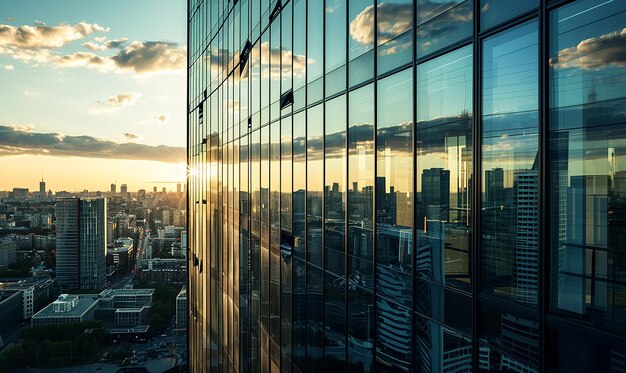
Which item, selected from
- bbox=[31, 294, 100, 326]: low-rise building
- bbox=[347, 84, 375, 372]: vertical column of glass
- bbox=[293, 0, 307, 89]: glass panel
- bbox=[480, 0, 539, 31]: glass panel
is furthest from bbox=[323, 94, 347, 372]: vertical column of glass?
bbox=[31, 294, 100, 326]: low-rise building

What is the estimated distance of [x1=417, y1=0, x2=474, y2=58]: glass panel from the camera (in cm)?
612

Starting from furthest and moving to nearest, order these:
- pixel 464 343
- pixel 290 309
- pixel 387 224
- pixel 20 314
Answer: pixel 20 314, pixel 290 309, pixel 387 224, pixel 464 343

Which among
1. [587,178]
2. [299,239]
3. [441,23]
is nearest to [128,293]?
[299,239]

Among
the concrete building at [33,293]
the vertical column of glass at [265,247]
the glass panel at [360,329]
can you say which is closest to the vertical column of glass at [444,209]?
the glass panel at [360,329]

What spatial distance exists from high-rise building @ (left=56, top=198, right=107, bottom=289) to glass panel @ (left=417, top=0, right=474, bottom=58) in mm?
143033

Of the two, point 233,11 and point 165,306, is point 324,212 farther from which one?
point 165,306

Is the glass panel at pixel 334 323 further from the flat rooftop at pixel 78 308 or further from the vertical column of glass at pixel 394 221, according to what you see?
the flat rooftop at pixel 78 308

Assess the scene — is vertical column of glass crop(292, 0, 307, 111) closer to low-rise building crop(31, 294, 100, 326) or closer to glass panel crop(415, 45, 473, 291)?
glass panel crop(415, 45, 473, 291)

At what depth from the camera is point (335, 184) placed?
10.1 meters

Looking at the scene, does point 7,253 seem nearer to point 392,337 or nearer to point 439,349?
point 392,337

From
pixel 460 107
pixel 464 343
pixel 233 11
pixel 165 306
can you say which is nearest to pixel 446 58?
pixel 460 107

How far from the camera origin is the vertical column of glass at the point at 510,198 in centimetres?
511

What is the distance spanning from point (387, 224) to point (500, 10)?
3.72m

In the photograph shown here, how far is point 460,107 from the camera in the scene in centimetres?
614
